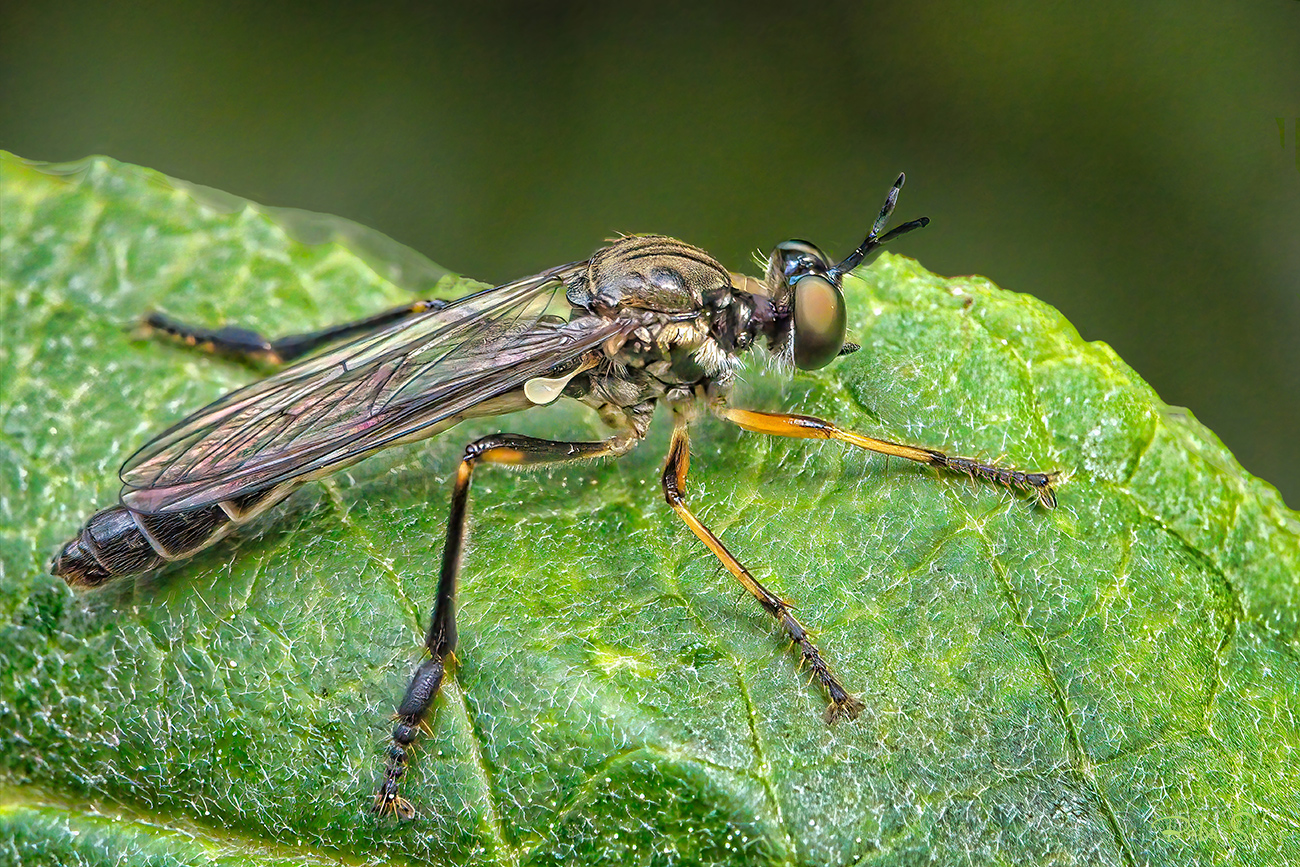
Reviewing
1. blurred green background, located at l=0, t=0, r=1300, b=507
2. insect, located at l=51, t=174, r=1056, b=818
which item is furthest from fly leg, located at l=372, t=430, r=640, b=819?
blurred green background, located at l=0, t=0, r=1300, b=507

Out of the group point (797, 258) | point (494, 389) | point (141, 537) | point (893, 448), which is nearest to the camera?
point (141, 537)

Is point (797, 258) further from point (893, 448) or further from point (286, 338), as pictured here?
point (286, 338)

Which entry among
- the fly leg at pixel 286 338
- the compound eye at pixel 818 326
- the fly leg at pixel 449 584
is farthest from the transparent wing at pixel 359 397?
the compound eye at pixel 818 326

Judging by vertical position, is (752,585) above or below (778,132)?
below

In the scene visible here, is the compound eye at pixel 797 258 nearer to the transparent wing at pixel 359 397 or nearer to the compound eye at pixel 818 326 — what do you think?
the compound eye at pixel 818 326

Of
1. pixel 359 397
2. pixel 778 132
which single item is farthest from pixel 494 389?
pixel 778 132

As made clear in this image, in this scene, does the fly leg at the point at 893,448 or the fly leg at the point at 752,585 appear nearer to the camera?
the fly leg at the point at 752,585

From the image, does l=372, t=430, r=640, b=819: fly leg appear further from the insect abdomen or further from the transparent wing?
the insect abdomen

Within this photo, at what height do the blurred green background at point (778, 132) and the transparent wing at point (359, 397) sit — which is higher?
the blurred green background at point (778, 132)

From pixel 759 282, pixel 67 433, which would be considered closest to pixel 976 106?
pixel 759 282
